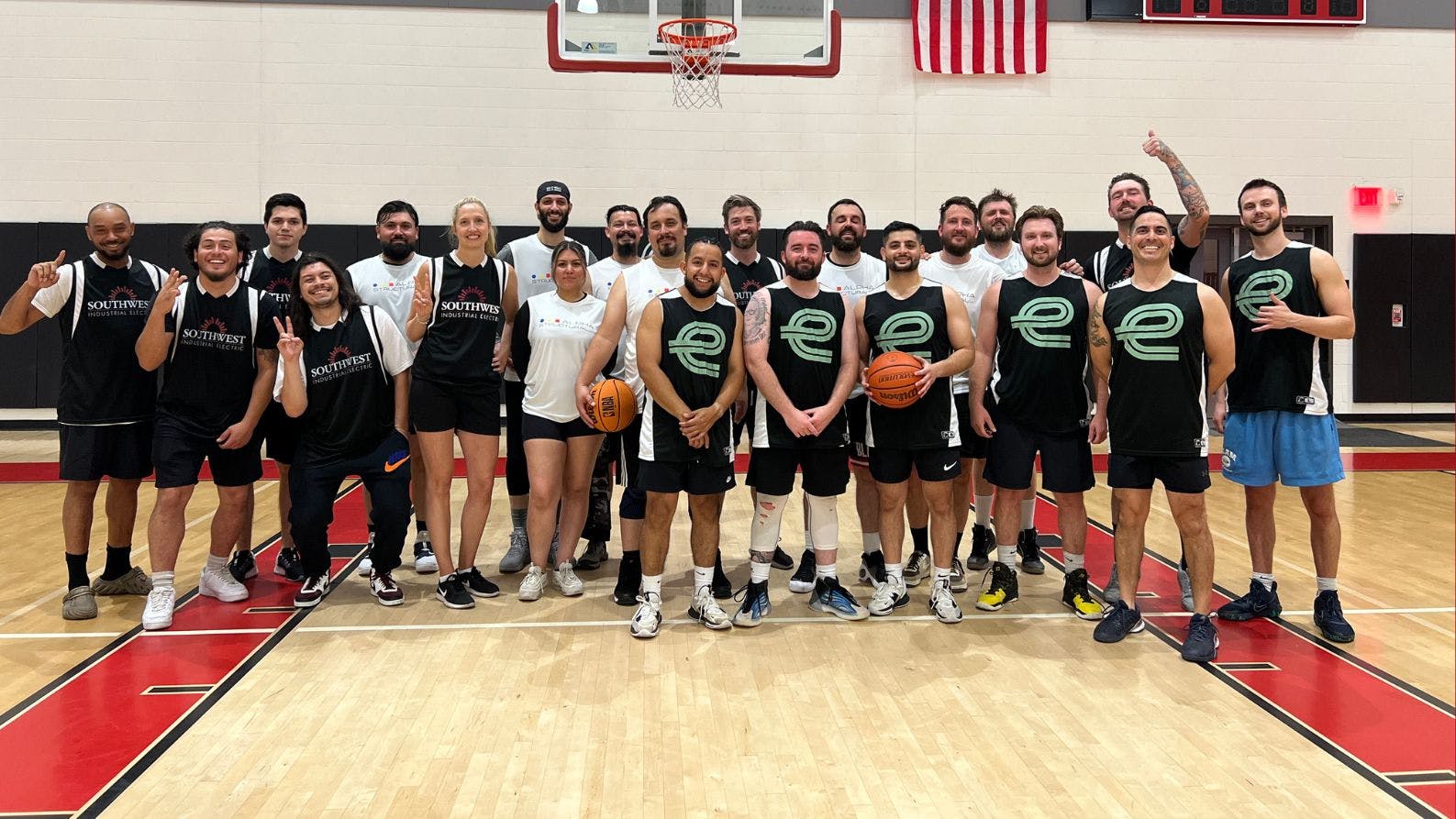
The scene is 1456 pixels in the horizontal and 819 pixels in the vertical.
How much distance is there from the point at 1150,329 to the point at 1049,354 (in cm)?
51

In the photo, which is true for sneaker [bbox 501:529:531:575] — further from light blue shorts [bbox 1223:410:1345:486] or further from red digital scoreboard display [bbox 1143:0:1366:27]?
red digital scoreboard display [bbox 1143:0:1366:27]

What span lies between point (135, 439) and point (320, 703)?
78.3 inches

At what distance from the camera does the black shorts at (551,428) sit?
4.77 meters

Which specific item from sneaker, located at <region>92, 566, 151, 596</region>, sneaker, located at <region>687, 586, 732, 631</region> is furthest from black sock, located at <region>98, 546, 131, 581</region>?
sneaker, located at <region>687, 586, 732, 631</region>

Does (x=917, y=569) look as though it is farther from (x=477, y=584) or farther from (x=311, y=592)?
(x=311, y=592)

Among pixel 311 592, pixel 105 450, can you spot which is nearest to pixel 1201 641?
pixel 311 592

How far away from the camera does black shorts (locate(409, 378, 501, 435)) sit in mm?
4750

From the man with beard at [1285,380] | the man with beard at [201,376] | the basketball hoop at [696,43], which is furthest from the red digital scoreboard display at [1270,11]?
the man with beard at [201,376]

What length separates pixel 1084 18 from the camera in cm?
1190

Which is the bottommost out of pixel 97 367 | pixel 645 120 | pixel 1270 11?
pixel 97 367

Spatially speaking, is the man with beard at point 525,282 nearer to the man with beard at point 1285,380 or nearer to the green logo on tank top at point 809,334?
the green logo on tank top at point 809,334

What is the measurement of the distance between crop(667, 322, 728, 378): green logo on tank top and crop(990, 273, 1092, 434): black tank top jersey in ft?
4.55

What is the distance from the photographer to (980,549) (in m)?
Result: 5.64

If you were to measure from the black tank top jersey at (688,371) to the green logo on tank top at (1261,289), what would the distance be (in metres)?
2.32
